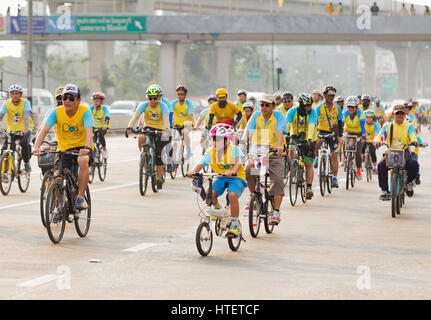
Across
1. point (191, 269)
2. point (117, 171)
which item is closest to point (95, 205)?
point (191, 269)

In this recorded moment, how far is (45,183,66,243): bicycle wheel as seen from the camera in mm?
11672

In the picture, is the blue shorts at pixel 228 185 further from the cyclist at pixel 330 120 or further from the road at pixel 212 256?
the cyclist at pixel 330 120

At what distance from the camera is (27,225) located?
541 inches

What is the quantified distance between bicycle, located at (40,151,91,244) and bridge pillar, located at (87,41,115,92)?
7615cm

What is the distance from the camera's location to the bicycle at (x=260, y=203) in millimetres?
12571

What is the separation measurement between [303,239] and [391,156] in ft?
11.3

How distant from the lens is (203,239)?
11.0 m

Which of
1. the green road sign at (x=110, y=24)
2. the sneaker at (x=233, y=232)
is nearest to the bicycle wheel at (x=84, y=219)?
the sneaker at (x=233, y=232)

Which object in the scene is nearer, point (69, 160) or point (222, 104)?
point (69, 160)

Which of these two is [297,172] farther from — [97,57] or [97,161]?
[97,57]

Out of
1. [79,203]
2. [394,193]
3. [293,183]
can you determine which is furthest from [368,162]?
[79,203]

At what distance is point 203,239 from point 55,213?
1.92 meters

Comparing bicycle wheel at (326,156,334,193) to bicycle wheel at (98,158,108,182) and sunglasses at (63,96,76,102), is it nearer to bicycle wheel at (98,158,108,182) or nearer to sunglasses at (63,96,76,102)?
bicycle wheel at (98,158,108,182)
